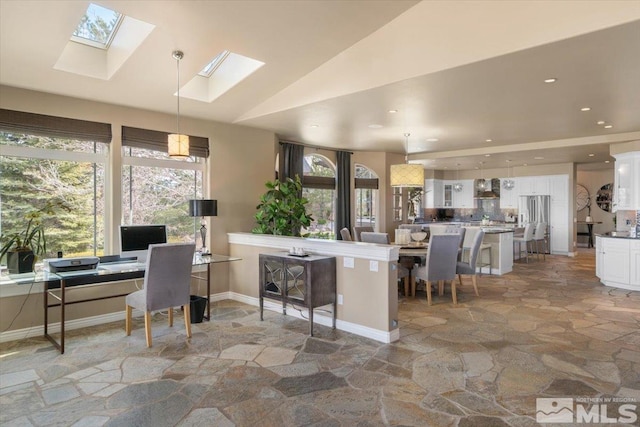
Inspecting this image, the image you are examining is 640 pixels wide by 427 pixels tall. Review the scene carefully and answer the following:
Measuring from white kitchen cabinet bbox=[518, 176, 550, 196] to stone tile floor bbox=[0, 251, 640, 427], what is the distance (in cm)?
657

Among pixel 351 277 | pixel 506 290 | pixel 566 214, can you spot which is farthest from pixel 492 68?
pixel 566 214

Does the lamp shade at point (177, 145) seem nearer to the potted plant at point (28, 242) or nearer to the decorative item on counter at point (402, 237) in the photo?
the potted plant at point (28, 242)

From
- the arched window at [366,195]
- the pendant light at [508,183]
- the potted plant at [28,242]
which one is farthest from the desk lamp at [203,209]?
the pendant light at [508,183]

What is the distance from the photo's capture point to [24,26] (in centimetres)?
318

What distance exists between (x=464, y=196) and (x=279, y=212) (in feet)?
28.1

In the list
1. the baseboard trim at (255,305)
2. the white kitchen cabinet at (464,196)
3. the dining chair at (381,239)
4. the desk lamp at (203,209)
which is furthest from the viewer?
the white kitchen cabinet at (464,196)

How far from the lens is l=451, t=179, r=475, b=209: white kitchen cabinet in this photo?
12.3 m

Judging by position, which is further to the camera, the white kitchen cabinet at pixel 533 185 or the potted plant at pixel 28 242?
the white kitchen cabinet at pixel 533 185

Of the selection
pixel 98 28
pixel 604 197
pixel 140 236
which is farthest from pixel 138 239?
pixel 604 197

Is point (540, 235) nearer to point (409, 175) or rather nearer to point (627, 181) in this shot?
point (627, 181)

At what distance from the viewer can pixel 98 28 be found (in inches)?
155

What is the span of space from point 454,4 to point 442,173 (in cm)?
968

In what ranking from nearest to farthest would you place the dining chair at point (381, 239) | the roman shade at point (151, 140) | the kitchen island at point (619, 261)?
the roman shade at point (151, 140)
the dining chair at point (381, 239)
the kitchen island at point (619, 261)

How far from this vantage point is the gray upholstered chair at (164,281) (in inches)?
149
